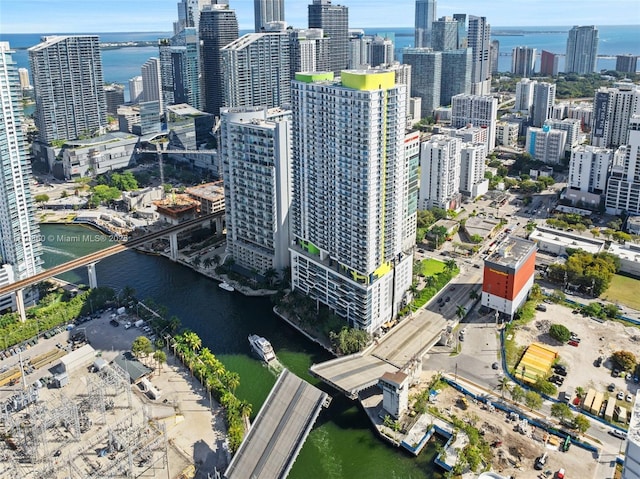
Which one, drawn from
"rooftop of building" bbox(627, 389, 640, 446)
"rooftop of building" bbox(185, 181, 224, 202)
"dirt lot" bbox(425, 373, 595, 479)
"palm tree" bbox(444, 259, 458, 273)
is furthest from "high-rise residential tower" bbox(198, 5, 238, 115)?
"rooftop of building" bbox(627, 389, 640, 446)

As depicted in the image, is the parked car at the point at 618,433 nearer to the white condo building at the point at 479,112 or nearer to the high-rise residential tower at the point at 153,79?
the white condo building at the point at 479,112

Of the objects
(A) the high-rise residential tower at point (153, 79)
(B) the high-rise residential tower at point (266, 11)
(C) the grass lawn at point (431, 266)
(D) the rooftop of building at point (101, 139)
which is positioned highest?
(B) the high-rise residential tower at point (266, 11)

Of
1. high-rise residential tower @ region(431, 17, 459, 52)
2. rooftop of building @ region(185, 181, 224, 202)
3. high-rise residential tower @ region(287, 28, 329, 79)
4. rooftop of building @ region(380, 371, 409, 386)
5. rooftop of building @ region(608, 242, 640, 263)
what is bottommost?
rooftop of building @ region(380, 371, 409, 386)

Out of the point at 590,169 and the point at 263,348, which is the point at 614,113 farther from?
the point at 263,348

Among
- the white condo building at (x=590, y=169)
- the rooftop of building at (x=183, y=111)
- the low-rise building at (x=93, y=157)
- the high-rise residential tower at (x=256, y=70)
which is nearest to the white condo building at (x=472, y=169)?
the white condo building at (x=590, y=169)

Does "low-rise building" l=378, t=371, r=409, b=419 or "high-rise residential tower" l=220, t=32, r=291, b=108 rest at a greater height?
"high-rise residential tower" l=220, t=32, r=291, b=108

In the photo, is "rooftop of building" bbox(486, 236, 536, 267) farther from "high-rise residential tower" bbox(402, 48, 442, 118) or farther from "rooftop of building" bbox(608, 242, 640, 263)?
"high-rise residential tower" bbox(402, 48, 442, 118)
